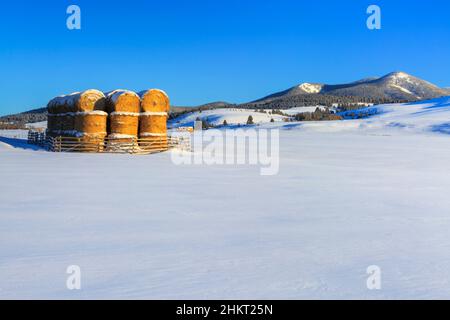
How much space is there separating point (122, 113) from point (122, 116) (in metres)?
0.19

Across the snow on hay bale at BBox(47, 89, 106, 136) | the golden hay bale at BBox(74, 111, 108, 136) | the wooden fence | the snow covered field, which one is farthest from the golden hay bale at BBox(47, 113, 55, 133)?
the snow covered field

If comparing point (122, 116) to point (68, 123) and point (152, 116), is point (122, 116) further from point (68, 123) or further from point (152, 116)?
point (68, 123)

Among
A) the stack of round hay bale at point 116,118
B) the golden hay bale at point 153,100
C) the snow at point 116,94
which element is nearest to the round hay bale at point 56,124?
the stack of round hay bale at point 116,118

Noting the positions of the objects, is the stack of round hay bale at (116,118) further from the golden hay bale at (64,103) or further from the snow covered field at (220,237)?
the snow covered field at (220,237)

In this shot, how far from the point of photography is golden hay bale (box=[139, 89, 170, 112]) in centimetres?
2959

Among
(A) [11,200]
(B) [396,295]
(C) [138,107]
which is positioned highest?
(C) [138,107]

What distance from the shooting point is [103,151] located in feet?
94.9

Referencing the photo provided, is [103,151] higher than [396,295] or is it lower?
higher

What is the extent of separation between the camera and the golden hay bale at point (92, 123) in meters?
29.0

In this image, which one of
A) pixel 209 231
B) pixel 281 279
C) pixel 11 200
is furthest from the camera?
pixel 11 200

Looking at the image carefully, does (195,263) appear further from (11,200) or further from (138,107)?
(138,107)

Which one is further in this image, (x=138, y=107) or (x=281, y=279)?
(x=138, y=107)

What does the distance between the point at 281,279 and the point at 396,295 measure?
1332mm
